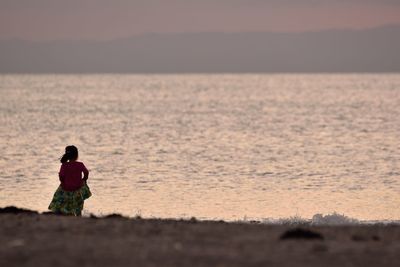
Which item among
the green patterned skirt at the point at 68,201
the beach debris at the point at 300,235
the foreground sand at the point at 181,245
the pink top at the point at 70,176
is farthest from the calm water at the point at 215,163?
the beach debris at the point at 300,235

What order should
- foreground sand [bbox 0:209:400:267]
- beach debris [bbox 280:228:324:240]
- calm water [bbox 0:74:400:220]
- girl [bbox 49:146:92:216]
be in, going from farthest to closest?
calm water [bbox 0:74:400:220] → girl [bbox 49:146:92:216] → beach debris [bbox 280:228:324:240] → foreground sand [bbox 0:209:400:267]

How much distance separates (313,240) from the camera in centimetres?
1398

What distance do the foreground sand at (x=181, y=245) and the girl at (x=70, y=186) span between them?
106 inches

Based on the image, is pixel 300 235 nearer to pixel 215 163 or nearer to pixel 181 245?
pixel 181 245

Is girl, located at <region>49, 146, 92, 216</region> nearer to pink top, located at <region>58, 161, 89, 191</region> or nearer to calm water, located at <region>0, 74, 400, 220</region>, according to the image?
pink top, located at <region>58, 161, 89, 191</region>

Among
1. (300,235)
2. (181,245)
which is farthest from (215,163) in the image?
(181,245)

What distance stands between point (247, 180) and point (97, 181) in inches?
254

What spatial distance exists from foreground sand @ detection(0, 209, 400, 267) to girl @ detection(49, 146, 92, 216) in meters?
2.68

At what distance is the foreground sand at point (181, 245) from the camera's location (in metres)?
12.2

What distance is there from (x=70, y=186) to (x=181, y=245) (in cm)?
600

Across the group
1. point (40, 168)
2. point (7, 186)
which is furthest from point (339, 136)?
point (7, 186)

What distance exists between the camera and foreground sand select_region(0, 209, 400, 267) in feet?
39.9

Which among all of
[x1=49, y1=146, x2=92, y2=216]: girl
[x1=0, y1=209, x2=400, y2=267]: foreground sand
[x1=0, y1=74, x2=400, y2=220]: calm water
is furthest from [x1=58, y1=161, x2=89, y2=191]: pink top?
[x1=0, y1=74, x2=400, y2=220]: calm water

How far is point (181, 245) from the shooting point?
44.0ft
